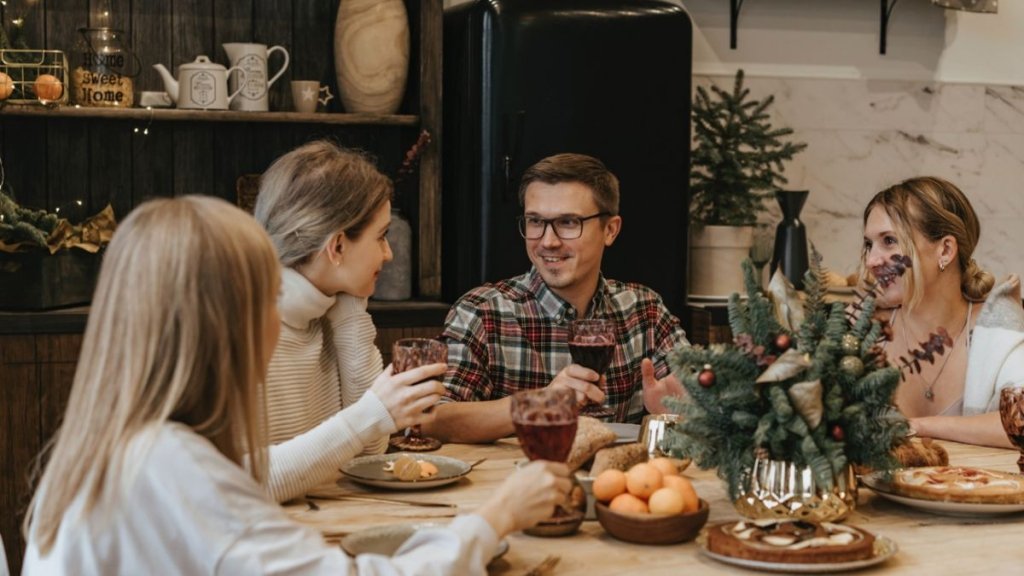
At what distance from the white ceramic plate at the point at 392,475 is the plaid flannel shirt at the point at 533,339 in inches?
22.0

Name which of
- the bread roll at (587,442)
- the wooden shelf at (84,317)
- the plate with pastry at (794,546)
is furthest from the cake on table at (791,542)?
the wooden shelf at (84,317)

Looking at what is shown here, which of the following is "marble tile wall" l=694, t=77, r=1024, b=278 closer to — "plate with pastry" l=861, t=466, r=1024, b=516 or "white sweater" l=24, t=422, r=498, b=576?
"plate with pastry" l=861, t=466, r=1024, b=516

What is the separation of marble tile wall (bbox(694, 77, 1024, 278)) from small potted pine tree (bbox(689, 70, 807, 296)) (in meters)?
0.26

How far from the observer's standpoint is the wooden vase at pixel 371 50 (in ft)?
13.1

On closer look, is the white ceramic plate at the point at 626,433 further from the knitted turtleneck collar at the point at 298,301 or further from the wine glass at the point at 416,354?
the knitted turtleneck collar at the point at 298,301

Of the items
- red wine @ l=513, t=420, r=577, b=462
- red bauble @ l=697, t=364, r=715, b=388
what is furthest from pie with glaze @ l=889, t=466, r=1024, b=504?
red wine @ l=513, t=420, r=577, b=462

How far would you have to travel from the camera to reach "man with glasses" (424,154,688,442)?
2891 millimetres

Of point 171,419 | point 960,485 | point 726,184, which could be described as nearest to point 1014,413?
point 960,485

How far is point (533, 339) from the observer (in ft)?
9.66

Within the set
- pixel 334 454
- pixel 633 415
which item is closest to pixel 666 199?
pixel 633 415

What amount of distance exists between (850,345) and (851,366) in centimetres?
4

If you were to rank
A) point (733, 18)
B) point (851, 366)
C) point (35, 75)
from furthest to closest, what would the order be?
point (733, 18) < point (35, 75) < point (851, 366)

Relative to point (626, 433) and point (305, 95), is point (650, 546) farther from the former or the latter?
point (305, 95)

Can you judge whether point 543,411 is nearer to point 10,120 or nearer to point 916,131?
point 10,120
